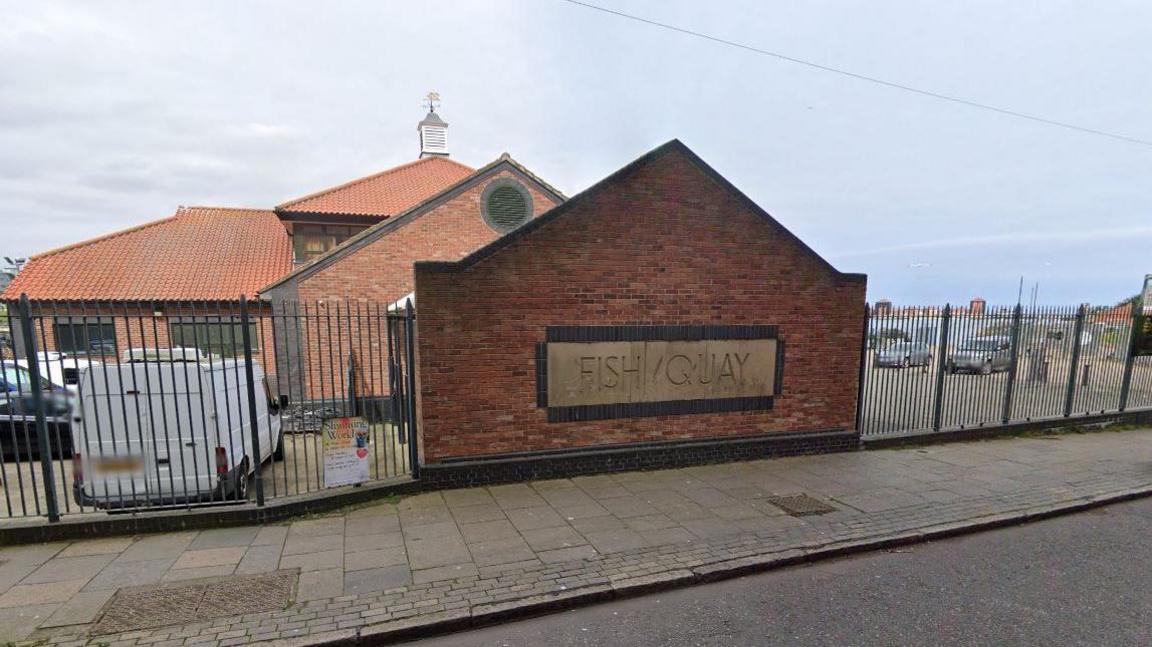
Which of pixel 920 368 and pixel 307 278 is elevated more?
pixel 307 278

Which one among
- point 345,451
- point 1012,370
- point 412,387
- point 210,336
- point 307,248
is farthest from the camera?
point 307,248

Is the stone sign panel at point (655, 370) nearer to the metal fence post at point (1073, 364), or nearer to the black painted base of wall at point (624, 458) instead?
the black painted base of wall at point (624, 458)

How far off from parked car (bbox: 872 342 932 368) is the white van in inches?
368

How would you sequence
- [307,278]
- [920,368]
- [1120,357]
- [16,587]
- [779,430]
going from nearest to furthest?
1. [16,587]
2. [779,430]
3. [920,368]
4. [1120,357]
5. [307,278]

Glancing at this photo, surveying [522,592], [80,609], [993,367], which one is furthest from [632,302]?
[993,367]

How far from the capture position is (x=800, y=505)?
5.70 meters

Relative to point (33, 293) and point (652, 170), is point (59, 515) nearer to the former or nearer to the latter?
point (652, 170)

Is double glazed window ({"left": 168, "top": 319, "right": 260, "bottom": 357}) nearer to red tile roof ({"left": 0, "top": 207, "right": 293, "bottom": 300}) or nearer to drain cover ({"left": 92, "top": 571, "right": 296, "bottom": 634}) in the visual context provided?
drain cover ({"left": 92, "top": 571, "right": 296, "bottom": 634})

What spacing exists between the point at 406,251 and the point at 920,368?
1282 cm

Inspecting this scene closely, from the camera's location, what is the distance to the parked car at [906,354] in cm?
844

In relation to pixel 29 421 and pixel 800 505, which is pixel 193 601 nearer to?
pixel 800 505

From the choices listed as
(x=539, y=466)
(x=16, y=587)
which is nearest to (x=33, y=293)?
(x=16, y=587)

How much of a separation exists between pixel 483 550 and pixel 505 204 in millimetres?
12326

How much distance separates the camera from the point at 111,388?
5176 millimetres
